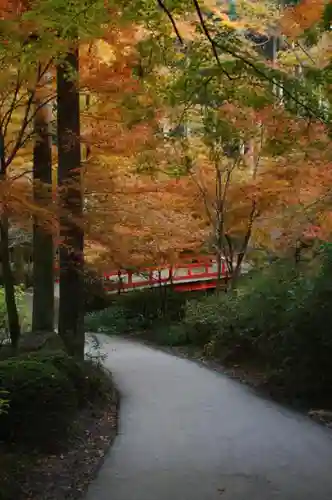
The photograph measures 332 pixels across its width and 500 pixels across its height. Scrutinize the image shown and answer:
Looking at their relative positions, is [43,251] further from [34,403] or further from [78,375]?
[34,403]

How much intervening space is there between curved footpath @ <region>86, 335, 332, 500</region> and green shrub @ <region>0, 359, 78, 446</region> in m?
0.71

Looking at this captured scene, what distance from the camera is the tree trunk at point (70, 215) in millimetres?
8398

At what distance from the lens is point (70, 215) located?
8.11 meters

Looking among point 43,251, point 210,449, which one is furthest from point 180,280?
point 210,449

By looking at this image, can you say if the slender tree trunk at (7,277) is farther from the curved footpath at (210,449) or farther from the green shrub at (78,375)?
the curved footpath at (210,449)

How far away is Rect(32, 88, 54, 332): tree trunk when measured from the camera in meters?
8.95

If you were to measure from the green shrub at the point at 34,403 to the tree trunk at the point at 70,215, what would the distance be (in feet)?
8.91

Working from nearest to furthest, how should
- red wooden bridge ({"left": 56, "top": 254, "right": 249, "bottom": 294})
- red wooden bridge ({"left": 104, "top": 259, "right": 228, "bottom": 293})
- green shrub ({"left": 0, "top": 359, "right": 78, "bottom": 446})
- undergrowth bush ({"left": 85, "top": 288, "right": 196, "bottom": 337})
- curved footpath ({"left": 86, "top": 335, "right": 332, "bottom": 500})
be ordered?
curved footpath ({"left": 86, "top": 335, "right": 332, "bottom": 500}) → green shrub ({"left": 0, "top": 359, "right": 78, "bottom": 446}) → undergrowth bush ({"left": 85, "top": 288, "right": 196, "bottom": 337}) → red wooden bridge ({"left": 56, "top": 254, "right": 249, "bottom": 294}) → red wooden bridge ({"left": 104, "top": 259, "right": 228, "bottom": 293})

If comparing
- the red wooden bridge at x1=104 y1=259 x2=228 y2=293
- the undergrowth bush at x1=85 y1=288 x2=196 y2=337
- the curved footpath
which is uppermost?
the red wooden bridge at x1=104 y1=259 x2=228 y2=293

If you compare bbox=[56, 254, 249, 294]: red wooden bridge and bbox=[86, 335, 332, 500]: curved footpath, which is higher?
bbox=[56, 254, 249, 294]: red wooden bridge

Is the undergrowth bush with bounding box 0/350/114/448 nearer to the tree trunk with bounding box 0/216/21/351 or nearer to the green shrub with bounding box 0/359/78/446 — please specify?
the green shrub with bounding box 0/359/78/446

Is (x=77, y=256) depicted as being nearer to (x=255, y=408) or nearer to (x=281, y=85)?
(x=255, y=408)

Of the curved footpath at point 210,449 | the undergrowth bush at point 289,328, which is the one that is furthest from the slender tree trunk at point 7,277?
the undergrowth bush at point 289,328


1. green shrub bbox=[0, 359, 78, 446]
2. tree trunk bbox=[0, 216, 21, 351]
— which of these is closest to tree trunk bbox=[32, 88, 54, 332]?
tree trunk bbox=[0, 216, 21, 351]
